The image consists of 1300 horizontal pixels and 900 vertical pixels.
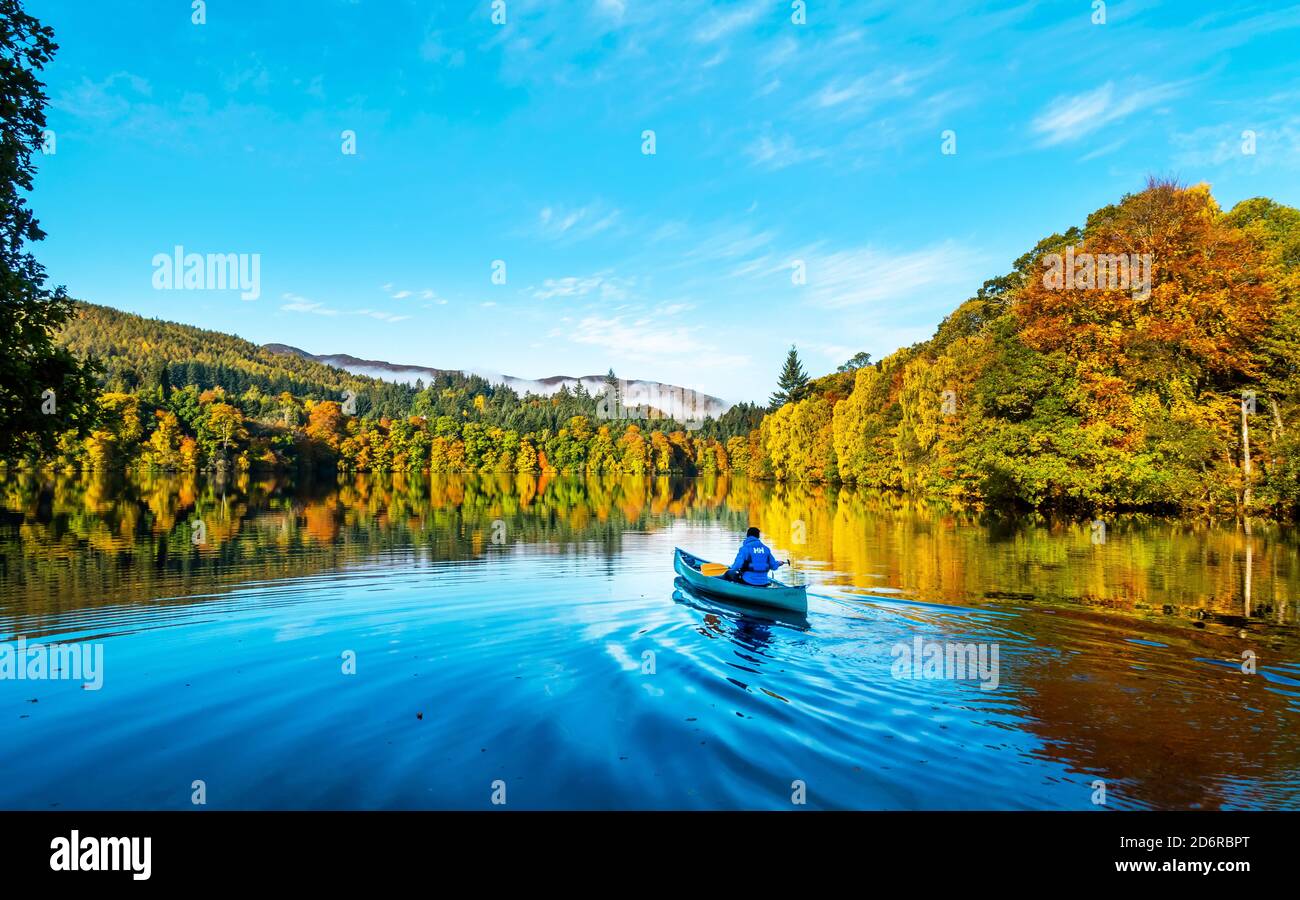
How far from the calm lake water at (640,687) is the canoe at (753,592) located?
444mm

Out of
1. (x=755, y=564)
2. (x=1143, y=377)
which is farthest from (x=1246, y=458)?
(x=755, y=564)

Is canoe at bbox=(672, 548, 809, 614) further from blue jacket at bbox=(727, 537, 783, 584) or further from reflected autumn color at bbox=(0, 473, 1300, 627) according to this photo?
reflected autumn color at bbox=(0, 473, 1300, 627)

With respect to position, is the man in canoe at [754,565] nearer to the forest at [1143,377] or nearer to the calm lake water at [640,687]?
the calm lake water at [640,687]

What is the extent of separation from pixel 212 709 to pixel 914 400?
63.8 metres

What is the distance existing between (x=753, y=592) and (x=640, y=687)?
19.0ft

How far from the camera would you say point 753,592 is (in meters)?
15.9

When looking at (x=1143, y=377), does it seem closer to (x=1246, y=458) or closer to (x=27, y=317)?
(x=1246, y=458)

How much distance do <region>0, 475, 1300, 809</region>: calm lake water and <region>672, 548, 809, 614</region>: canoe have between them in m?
0.44

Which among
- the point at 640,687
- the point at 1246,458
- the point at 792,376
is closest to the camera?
the point at 640,687

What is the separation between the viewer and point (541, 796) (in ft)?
23.3

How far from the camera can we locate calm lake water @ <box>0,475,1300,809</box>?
7.35 m

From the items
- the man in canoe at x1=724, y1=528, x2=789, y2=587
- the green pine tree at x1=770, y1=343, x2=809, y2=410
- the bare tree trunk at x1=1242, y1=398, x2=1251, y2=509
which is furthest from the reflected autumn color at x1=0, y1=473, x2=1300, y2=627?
the green pine tree at x1=770, y1=343, x2=809, y2=410
